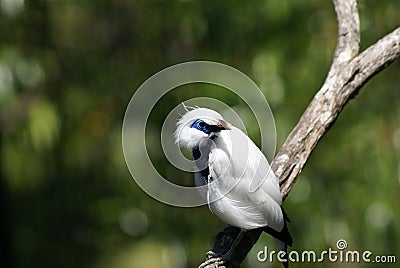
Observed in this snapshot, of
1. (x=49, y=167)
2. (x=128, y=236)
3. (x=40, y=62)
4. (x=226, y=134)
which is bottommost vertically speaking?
(x=226, y=134)

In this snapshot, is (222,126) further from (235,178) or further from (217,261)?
(217,261)

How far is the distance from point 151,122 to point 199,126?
4.39ft

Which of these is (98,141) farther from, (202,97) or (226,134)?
(226,134)

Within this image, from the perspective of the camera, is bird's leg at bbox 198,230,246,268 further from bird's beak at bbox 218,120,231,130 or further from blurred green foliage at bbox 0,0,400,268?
blurred green foliage at bbox 0,0,400,268

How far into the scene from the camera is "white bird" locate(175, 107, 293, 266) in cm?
252

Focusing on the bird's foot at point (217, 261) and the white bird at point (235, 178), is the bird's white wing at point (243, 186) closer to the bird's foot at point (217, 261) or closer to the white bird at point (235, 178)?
the white bird at point (235, 178)

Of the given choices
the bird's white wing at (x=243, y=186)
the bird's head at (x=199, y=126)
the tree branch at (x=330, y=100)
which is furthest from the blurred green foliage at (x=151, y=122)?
the bird's head at (x=199, y=126)

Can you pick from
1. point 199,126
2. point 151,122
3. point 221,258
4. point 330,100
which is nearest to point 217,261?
point 221,258

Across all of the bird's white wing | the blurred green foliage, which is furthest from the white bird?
the blurred green foliage

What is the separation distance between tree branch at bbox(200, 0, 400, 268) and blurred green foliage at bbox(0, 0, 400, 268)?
726mm

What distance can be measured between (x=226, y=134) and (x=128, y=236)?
1488mm

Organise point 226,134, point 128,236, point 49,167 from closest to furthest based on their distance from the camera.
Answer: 1. point 226,134
2. point 128,236
3. point 49,167

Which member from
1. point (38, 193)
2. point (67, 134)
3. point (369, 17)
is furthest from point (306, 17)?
point (38, 193)

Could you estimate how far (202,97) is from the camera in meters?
3.62
